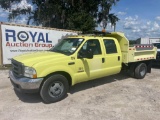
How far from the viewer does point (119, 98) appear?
6.14 meters

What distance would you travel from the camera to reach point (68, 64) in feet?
19.0

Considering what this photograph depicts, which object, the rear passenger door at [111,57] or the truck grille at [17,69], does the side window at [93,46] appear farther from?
the truck grille at [17,69]

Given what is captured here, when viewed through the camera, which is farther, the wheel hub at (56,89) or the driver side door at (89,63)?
the driver side door at (89,63)

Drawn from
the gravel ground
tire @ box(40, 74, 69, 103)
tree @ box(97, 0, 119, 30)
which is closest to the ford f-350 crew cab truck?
tire @ box(40, 74, 69, 103)

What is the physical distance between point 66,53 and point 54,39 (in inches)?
270

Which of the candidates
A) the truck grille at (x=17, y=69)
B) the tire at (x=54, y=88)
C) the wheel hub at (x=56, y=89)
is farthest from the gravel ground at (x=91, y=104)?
the truck grille at (x=17, y=69)

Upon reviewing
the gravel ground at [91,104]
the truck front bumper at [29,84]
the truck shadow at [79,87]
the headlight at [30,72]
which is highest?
the headlight at [30,72]

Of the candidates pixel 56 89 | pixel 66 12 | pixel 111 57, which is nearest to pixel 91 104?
pixel 56 89

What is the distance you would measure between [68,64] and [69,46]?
886 mm

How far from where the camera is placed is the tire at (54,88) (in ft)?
17.6

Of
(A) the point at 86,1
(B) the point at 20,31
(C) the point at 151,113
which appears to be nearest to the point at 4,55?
(B) the point at 20,31

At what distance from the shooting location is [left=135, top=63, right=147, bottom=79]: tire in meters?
8.72

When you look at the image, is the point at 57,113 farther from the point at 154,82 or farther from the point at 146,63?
the point at 146,63

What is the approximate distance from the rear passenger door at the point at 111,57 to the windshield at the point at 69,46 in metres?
1.14
